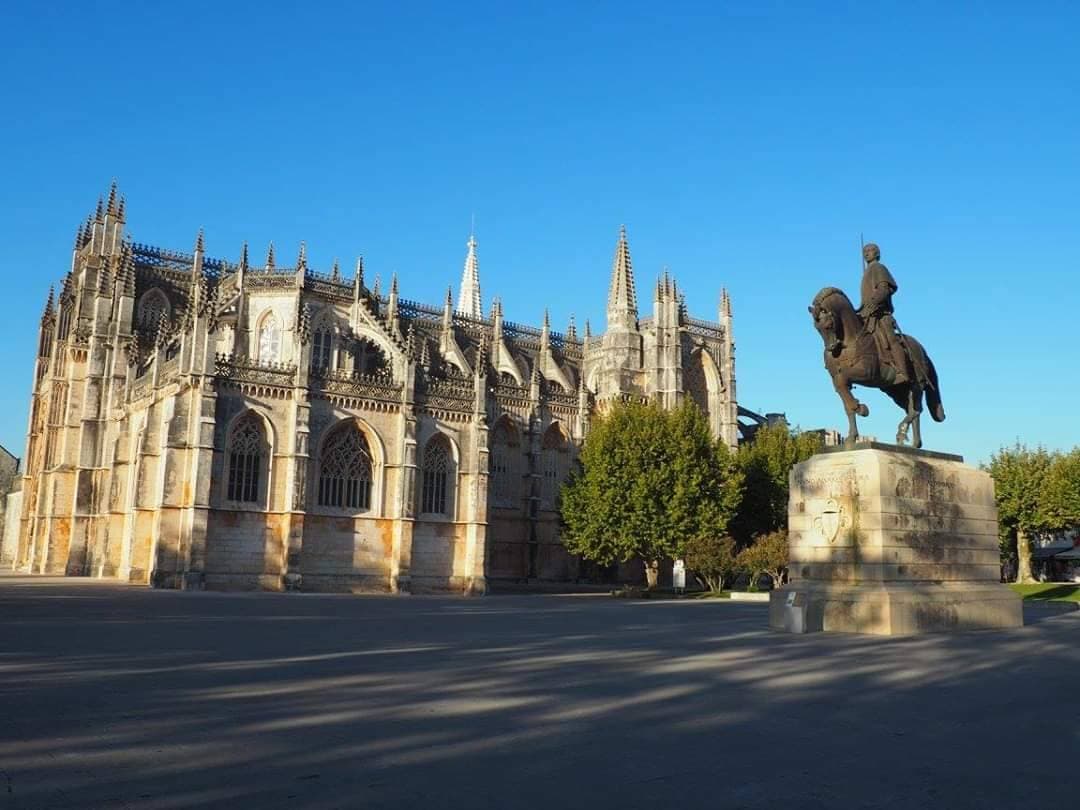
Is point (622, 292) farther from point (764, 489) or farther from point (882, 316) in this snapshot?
point (882, 316)

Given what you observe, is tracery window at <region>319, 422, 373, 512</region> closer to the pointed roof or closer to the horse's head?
the horse's head

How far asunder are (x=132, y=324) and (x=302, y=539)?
68.6 feet

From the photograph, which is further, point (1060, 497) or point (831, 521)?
point (1060, 497)

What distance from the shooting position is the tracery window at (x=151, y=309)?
5372cm

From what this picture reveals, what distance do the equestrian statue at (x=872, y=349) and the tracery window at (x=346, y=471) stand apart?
28.0m

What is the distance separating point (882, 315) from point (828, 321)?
1.70m

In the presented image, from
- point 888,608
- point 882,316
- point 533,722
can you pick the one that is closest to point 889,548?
point 888,608

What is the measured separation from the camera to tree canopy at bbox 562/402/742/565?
45156 mm

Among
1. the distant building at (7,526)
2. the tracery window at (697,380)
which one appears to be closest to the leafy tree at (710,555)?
the tracery window at (697,380)

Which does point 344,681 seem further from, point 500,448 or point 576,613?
point 500,448

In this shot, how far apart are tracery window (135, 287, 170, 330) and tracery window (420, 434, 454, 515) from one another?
2020 cm

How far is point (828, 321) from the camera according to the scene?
18.6 metres

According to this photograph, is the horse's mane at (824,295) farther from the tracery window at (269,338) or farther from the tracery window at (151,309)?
the tracery window at (151,309)

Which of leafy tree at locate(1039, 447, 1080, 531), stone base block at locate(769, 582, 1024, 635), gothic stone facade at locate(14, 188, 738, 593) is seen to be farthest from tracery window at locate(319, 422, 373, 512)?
leafy tree at locate(1039, 447, 1080, 531)
